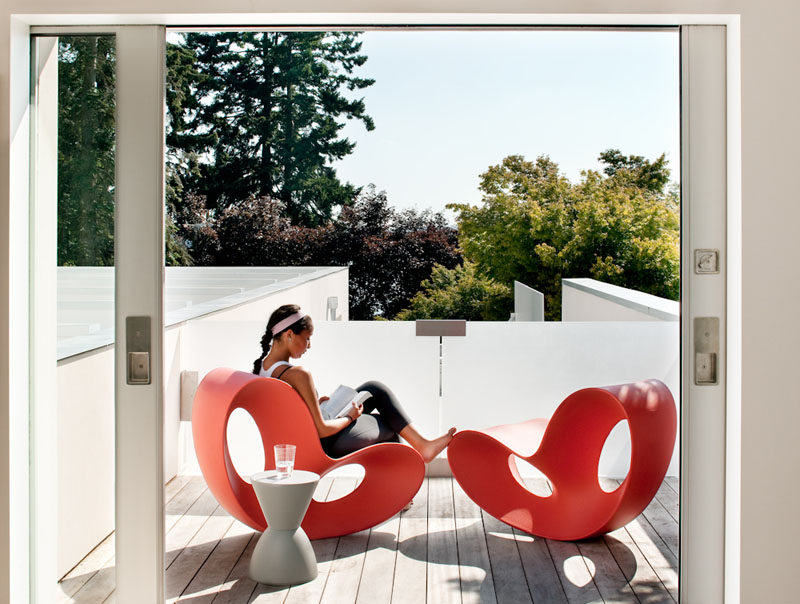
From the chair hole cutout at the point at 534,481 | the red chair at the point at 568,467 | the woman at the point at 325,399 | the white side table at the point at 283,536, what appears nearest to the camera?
the white side table at the point at 283,536

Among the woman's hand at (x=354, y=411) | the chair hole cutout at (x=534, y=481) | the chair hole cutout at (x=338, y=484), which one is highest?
the woman's hand at (x=354, y=411)

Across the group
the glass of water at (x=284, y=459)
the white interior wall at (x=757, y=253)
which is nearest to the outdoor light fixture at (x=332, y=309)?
the glass of water at (x=284, y=459)

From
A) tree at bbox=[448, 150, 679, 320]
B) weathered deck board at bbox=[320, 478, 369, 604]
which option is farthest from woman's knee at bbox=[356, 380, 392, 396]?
tree at bbox=[448, 150, 679, 320]

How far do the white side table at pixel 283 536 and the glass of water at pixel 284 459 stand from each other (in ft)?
0.10

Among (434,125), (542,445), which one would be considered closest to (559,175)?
(434,125)

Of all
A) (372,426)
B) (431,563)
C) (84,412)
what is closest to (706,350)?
(431,563)

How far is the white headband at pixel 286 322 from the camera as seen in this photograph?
3.88m

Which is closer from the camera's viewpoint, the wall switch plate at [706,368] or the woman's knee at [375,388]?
the wall switch plate at [706,368]

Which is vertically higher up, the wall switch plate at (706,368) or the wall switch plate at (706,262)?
the wall switch plate at (706,262)

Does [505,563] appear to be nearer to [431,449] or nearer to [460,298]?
[431,449]

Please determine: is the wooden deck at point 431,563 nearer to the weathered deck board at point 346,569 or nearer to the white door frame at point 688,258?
the weathered deck board at point 346,569

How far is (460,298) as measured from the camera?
14.8ft

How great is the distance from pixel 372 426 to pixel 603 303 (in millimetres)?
1402

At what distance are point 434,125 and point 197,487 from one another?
245cm
